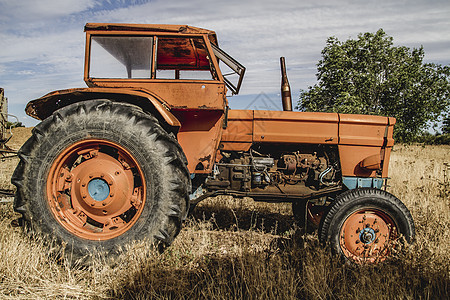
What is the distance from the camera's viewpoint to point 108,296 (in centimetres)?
242

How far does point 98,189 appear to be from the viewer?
3.01 m

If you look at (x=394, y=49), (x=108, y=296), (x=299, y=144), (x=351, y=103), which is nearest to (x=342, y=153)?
(x=299, y=144)

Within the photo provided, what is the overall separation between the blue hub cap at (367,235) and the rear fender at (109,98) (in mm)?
2152

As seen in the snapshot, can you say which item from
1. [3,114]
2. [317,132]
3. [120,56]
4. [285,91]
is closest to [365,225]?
[317,132]

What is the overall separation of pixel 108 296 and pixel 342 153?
9.29 feet

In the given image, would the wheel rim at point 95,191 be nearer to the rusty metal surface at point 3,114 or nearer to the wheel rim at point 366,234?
the wheel rim at point 366,234

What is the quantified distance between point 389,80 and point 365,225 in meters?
18.9

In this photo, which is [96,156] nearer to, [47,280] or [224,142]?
[47,280]

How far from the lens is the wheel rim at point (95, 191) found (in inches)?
115

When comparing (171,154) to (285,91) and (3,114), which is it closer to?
(285,91)

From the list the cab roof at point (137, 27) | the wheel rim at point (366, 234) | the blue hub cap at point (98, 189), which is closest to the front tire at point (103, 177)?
the blue hub cap at point (98, 189)

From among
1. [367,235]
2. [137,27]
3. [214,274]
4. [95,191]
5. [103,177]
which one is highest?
[137,27]

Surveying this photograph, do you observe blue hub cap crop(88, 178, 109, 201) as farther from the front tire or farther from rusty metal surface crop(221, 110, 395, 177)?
rusty metal surface crop(221, 110, 395, 177)

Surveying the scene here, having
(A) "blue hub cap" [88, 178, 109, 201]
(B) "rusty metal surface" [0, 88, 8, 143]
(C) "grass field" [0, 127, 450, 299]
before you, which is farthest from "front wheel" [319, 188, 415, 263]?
(B) "rusty metal surface" [0, 88, 8, 143]
